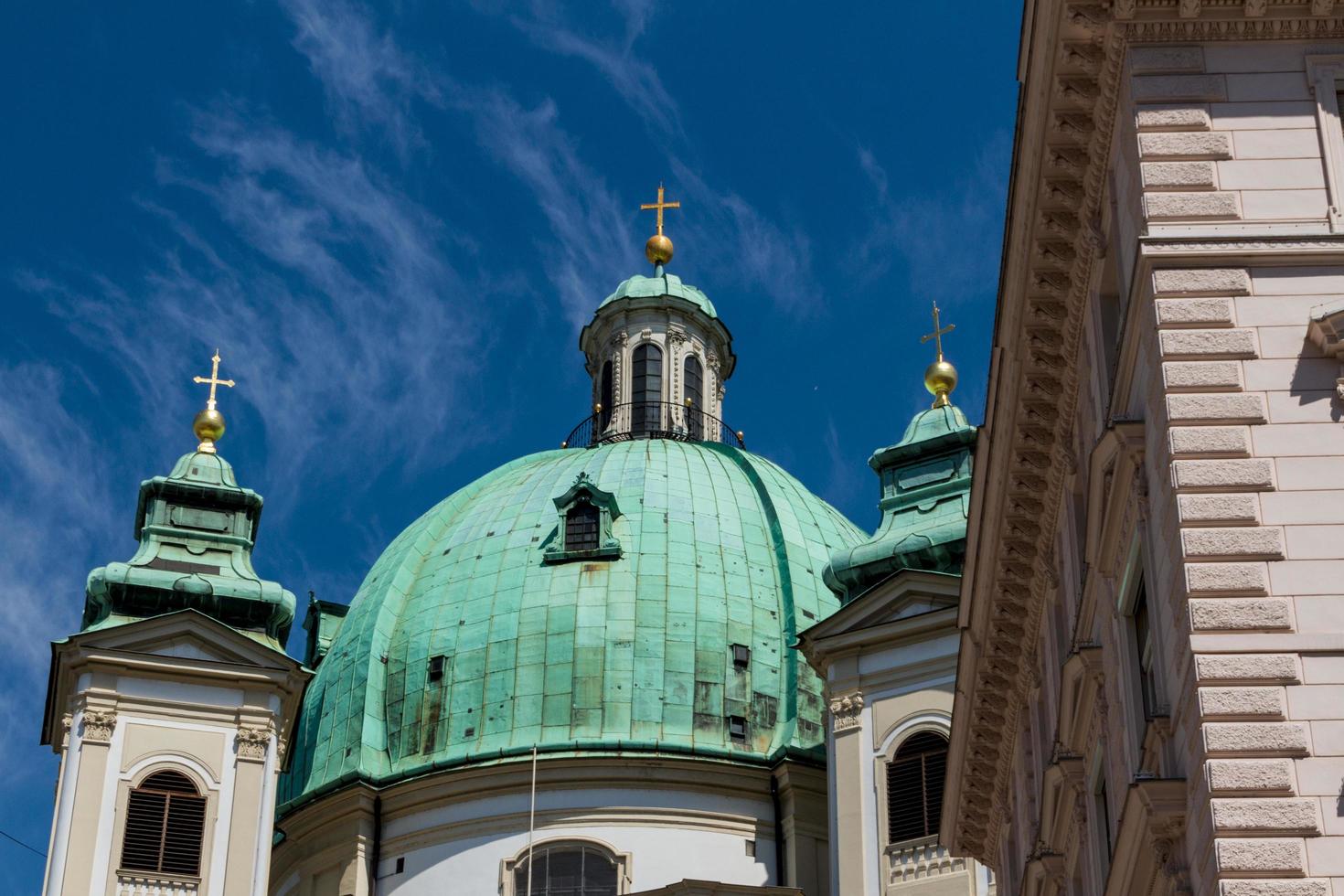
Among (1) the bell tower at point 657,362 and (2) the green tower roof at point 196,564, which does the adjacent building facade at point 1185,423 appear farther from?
(1) the bell tower at point 657,362

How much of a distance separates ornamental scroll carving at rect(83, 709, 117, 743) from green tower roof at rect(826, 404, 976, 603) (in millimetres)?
13671

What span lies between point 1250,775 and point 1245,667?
82cm

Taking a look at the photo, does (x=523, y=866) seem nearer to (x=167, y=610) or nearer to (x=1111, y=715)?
→ (x=167, y=610)

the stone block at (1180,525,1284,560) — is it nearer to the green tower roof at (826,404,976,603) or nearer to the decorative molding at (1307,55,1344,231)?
the decorative molding at (1307,55,1344,231)

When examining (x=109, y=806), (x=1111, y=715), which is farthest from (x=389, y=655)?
(x=1111, y=715)

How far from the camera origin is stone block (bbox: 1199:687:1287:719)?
734 inches

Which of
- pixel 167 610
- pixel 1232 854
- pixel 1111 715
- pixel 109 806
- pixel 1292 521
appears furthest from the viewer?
Answer: pixel 167 610

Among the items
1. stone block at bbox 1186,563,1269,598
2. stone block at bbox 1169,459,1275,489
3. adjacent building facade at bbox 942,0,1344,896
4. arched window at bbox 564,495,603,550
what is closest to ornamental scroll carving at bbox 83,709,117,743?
arched window at bbox 564,495,603,550

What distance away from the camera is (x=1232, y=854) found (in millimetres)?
18031

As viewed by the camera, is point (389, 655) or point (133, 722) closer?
point (133, 722)

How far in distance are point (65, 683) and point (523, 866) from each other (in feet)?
31.3

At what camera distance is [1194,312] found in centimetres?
2039

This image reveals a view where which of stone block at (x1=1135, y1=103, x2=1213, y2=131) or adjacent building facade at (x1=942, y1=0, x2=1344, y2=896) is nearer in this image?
adjacent building facade at (x1=942, y1=0, x2=1344, y2=896)

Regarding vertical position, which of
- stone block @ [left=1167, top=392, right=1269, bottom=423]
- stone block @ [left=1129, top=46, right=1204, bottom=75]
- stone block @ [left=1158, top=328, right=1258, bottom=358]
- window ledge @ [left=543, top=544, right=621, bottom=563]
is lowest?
stone block @ [left=1167, top=392, right=1269, bottom=423]
